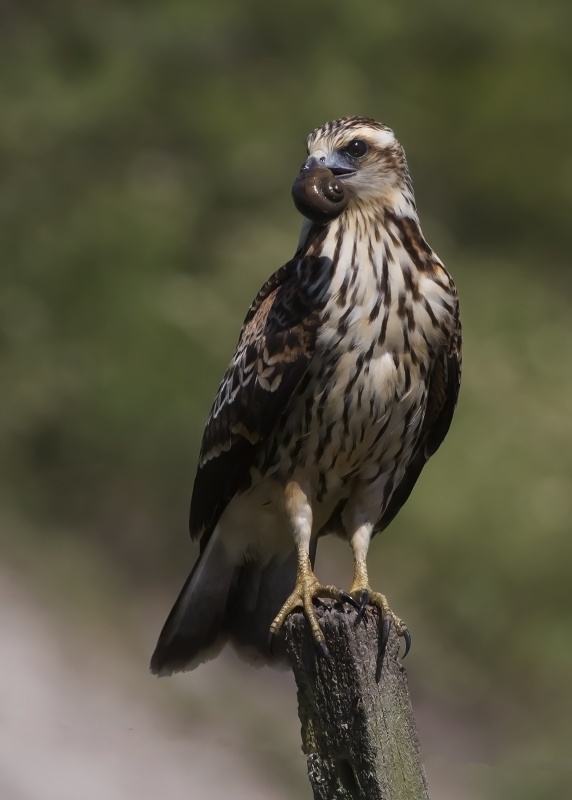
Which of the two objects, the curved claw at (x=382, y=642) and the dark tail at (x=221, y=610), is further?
the dark tail at (x=221, y=610)

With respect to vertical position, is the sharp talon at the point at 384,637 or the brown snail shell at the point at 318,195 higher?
the brown snail shell at the point at 318,195

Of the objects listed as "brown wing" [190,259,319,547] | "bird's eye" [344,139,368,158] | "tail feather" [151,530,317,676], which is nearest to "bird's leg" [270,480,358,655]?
"brown wing" [190,259,319,547]

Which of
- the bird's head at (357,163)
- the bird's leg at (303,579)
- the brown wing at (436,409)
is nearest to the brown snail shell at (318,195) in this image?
the bird's head at (357,163)

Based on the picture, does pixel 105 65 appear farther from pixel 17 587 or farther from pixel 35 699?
pixel 35 699

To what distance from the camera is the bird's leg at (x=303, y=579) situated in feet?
12.4

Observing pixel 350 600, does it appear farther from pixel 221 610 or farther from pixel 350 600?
pixel 221 610

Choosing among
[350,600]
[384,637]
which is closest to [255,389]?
[350,600]

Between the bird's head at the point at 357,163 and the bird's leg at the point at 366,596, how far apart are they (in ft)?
3.26

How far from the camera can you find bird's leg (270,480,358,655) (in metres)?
3.76

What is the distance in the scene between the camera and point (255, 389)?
4.28m

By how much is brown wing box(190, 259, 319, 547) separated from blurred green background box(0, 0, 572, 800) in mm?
2372

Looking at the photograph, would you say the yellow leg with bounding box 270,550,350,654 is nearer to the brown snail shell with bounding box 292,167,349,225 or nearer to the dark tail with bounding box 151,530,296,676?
the dark tail with bounding box 151,530,296,676

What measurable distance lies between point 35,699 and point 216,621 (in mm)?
2441

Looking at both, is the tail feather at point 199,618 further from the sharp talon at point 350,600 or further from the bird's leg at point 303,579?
the sharp talon at point 350,600
